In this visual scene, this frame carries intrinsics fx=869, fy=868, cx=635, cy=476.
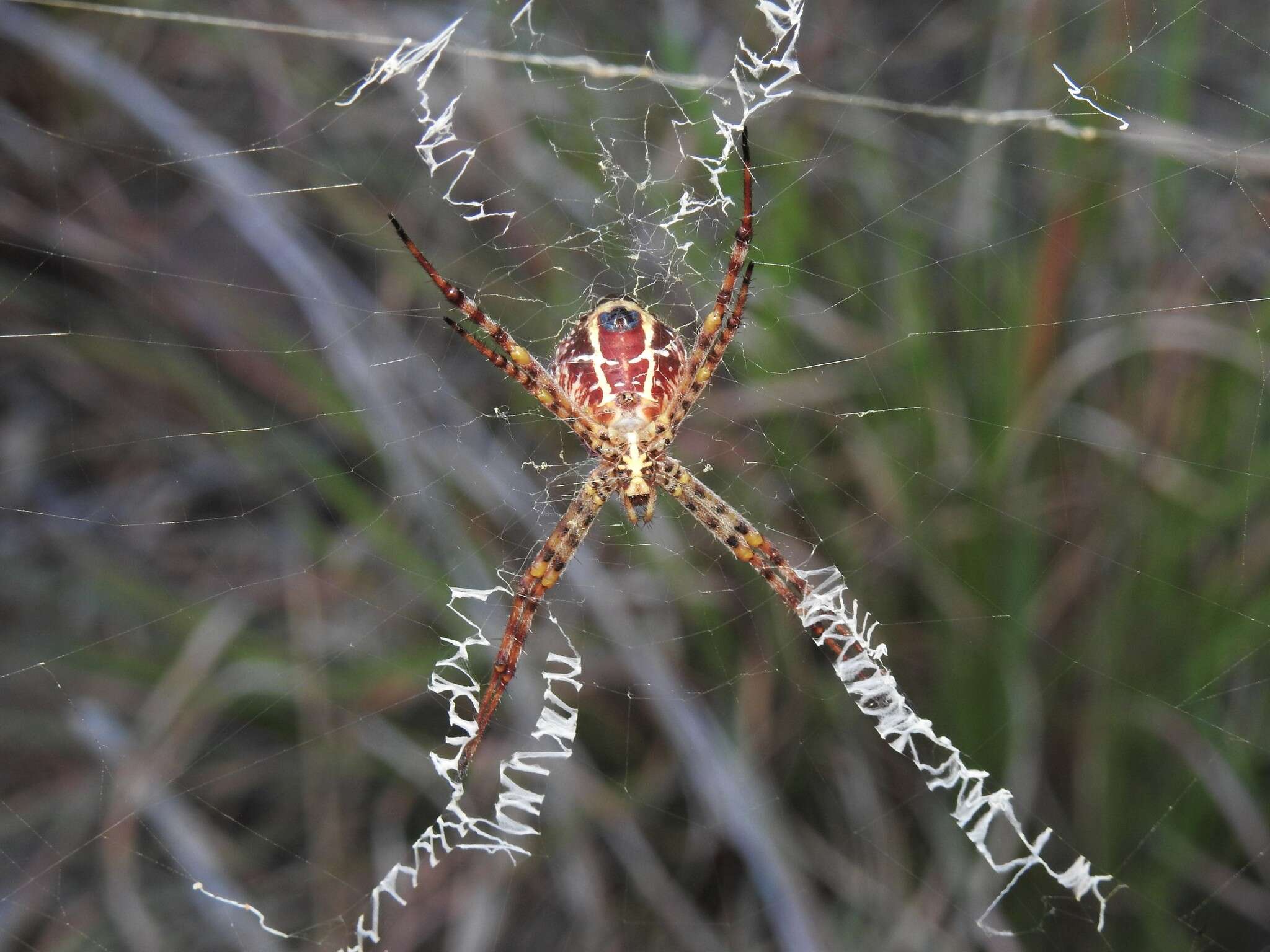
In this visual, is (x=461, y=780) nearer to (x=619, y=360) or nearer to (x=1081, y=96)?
(x=619, y=360)

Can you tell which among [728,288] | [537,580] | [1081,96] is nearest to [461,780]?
[537,580]

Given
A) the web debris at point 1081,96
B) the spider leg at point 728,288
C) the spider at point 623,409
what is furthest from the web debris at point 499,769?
the web debris at point 1081,96

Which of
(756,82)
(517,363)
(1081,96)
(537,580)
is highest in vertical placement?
(756,82)

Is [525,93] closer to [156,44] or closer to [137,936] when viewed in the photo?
[156,44]

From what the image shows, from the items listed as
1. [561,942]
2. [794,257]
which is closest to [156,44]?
[794,257]

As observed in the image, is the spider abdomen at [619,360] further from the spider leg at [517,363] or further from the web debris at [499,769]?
the web debris at [499,769]

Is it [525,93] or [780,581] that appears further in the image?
[525,93]

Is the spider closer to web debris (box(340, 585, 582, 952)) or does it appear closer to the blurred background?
web debris (box(340, 585, 582, 952))
